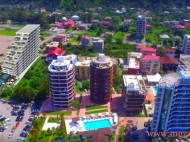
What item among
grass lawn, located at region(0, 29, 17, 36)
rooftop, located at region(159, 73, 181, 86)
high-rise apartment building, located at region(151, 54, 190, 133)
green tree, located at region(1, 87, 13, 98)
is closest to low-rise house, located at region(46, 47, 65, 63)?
green tree, located at region(1, 87, 13, 98)

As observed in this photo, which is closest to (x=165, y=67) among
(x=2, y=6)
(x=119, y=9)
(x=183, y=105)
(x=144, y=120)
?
(x=144, y=120)

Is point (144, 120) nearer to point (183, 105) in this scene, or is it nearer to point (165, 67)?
point (183, 105)

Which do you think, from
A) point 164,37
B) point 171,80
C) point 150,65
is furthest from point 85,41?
point 171,80

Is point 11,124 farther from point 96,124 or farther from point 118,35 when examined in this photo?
point 118,35

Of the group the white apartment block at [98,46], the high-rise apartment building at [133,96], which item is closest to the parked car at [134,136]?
the high-rise apartment building at [133,96]

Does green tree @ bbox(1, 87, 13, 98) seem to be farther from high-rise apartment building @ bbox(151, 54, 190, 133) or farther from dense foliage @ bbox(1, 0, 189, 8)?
dense foliage @ bbox(1, 0, 189, 8)

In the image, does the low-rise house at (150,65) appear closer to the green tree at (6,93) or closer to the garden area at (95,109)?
the garden area at (95,109)
